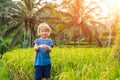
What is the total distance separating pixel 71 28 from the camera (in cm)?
3484

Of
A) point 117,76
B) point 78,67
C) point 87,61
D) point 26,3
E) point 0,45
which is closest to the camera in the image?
point 117,76

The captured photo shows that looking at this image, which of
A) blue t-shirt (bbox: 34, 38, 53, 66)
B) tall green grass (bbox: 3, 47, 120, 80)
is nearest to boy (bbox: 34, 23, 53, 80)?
blue t-shirt (bbox: 34, 38, 53, 66)

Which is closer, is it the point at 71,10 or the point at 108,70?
the point at 108,70

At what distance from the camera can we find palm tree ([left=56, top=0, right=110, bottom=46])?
32.8 metres

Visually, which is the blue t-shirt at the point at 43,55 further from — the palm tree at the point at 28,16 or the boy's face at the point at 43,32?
the palm tree at the point at 28,16

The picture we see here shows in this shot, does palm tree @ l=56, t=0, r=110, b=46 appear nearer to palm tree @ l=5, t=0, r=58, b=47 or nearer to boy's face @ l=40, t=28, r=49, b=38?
palm tree @ l=5, t=0, r=58, b=47

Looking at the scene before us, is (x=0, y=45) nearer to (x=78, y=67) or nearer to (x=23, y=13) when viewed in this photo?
(x=23, y=13)

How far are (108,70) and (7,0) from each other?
30051 millimetres

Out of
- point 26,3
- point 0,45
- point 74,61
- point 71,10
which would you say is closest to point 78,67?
point 74,61

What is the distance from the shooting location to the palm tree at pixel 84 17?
32.8 metres

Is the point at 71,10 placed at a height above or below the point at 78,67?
above

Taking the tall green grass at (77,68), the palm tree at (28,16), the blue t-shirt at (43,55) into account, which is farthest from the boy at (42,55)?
the palm tree at (28,16)

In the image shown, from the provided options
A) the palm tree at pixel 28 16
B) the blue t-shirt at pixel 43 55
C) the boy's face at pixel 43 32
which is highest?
the palm tree at pixel 28 16

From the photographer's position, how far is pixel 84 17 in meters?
34.3
